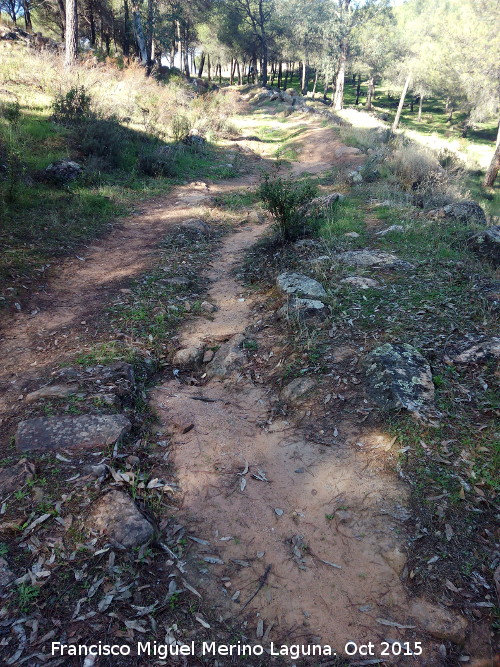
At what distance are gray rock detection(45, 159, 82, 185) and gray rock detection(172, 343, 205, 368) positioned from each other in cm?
603

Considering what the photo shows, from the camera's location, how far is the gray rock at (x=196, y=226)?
806cm

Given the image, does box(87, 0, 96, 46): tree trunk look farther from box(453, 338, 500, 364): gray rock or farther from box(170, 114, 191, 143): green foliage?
box(453, 338, 500, 364): gray rock

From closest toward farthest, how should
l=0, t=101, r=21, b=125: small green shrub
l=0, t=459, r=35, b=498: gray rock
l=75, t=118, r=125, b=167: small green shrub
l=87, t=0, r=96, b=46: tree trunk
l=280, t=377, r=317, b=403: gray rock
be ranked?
l=0, t=459, r=35, b=498: gray rock
l=280, t=377, r=317, b=403: gray rock
l=0, t=101, r=21, b=125: small green shrub
l=75, t=118, r=125, b=167: small green shrub
l=87, t=0, r=96, b=46: tree trunk

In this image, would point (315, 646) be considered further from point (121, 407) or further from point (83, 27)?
point (83, 27)

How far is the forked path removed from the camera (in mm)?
2129

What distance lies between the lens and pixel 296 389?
3.68 metres

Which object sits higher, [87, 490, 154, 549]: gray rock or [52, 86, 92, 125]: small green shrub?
[52, 86, 92, 125]: small green shrub

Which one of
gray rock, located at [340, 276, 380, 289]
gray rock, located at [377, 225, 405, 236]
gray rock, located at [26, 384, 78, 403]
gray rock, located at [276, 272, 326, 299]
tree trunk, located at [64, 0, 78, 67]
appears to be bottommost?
gray rock, located at [26, 384, 78, 403]

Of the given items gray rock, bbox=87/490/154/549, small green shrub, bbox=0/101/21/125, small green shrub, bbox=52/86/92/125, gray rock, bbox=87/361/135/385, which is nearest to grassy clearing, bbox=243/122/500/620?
gray rock, bbox=87/361/135/385

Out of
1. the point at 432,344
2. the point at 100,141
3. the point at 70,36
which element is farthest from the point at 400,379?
the point at 70,36

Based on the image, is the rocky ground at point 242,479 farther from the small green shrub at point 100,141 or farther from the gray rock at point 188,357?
the small green shrub at point 100,141

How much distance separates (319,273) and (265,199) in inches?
78.2

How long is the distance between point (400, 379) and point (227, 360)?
1.72 metres

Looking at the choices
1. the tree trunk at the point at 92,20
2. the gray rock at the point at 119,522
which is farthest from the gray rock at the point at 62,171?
the tree trunk at the point at 92,20
